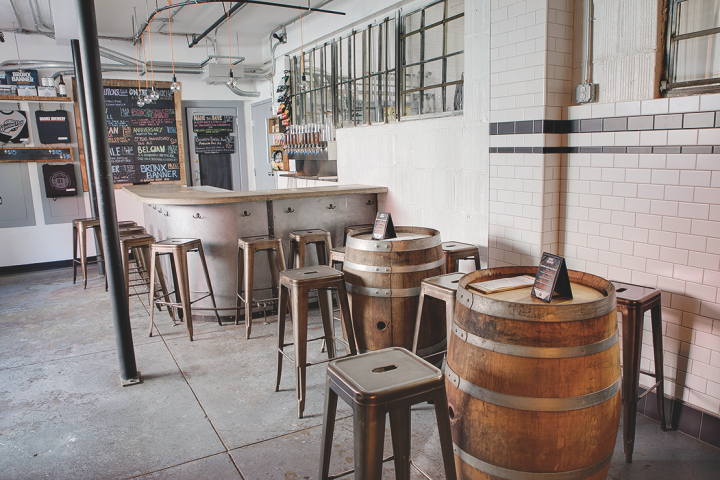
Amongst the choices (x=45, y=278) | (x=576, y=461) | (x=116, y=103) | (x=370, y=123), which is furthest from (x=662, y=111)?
(x=116, y=103)

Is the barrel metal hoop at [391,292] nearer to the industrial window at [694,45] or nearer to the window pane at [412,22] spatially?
the industrial window at [694,45]

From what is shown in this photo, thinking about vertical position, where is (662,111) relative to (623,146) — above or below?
above

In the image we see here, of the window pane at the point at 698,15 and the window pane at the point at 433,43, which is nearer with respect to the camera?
the window pane at the point at 698,15

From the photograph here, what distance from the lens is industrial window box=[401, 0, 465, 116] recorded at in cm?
390

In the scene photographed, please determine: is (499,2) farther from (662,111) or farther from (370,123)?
(370,123)

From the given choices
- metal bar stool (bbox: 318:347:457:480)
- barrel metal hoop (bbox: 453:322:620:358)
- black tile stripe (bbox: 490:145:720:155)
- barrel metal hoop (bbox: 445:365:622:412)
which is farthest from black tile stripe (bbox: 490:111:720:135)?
metal bar stool (bbox: 318:347:457:480)

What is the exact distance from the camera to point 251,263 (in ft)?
12.5

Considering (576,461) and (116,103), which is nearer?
(576,461)

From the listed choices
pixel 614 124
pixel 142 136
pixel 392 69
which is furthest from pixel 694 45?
pixel 142 136

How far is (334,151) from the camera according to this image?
5.69 m

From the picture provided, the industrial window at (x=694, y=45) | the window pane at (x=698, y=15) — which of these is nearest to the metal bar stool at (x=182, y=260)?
the industrial window at (x=694, y=45)

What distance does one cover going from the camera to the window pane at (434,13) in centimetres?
406

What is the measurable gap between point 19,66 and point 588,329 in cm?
761

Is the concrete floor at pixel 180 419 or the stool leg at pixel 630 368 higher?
the stool leg at pixel 630 368
